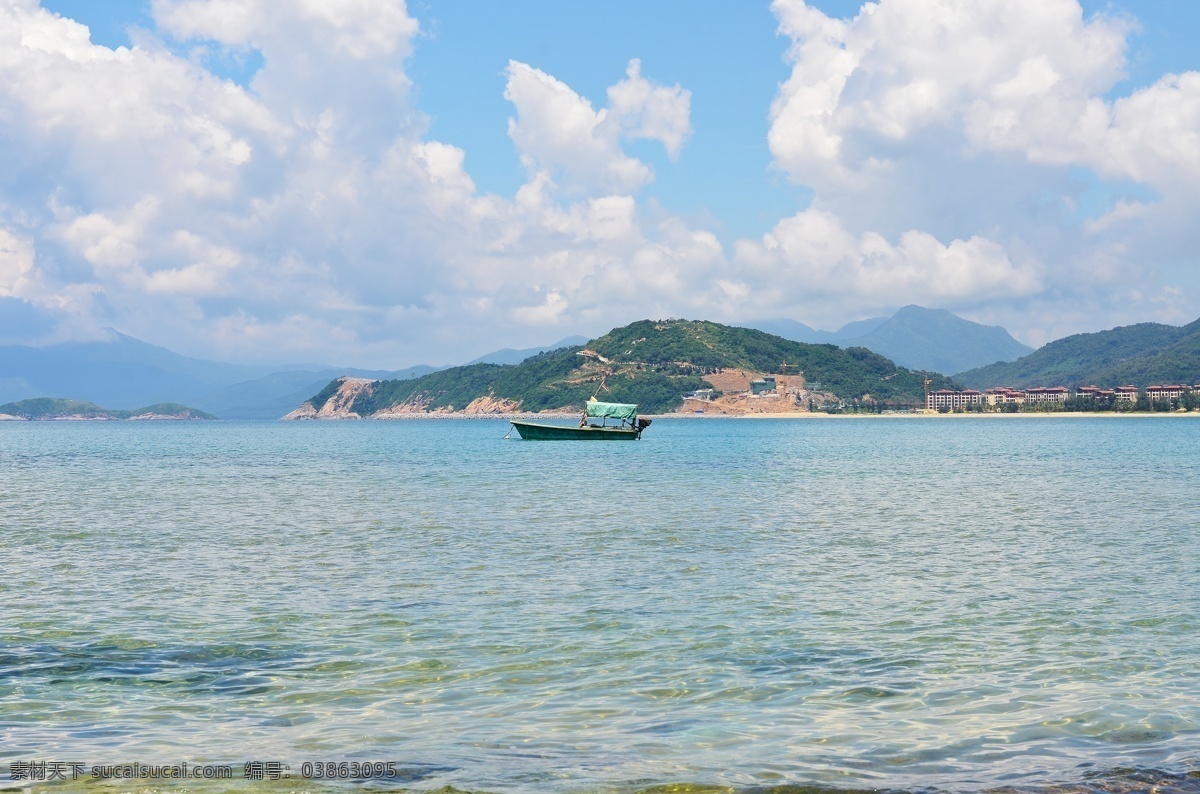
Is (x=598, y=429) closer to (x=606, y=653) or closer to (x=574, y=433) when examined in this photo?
(x=574, y=433)

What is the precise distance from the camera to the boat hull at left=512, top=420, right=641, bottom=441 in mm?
134450

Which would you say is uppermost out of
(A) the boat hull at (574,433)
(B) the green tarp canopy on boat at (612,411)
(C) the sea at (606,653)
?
(B) the green tarp canopy on boat at (612,411)

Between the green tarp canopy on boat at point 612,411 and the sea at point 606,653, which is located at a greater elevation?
the green tarp canopy on boat at point 612,411

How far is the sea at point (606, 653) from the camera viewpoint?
11.8 metres

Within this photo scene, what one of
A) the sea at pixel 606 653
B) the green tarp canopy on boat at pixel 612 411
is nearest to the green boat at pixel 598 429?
the green tarp canopy on boat at pixel 612 411

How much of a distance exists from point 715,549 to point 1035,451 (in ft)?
266

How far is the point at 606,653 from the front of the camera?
17.4 metres

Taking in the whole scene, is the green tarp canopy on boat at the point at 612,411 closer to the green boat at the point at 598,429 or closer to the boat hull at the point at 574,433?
the green boat at the point at 598,429

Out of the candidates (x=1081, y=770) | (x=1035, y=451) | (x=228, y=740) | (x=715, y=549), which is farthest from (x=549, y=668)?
(x=1035, y=451)

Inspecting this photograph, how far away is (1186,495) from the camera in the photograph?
48031 millimetres

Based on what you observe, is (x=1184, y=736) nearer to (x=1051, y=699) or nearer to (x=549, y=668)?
(x=1051, y=699)

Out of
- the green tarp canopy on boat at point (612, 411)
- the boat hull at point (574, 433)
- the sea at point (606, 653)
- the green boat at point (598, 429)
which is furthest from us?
the boat hull at point (574, 433)

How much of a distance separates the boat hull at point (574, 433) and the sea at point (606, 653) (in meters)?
93.5

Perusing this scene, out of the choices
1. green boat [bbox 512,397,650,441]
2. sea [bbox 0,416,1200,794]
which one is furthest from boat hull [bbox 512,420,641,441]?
sea [bbox 0,416,1200,794]
